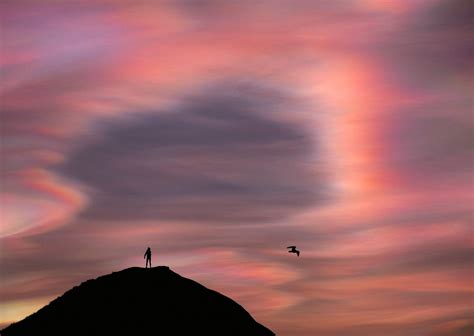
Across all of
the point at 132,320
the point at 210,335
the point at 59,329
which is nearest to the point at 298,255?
the point at 210,335

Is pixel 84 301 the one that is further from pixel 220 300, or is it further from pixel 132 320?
pixel 220 300

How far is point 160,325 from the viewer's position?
93.9 m

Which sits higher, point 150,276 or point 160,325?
point 150,276

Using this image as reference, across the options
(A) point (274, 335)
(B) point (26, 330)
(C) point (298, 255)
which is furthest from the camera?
(A) point (274, 335)

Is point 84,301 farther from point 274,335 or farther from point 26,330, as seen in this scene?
point 274,335

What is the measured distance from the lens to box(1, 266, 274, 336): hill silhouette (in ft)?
308

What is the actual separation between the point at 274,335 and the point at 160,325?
15606mm

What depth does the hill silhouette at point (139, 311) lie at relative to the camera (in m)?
93.8

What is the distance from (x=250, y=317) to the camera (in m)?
102

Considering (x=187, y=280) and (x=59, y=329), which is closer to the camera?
(x=59, y=329)

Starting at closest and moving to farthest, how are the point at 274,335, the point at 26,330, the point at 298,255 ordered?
the point at 298,255, the point at 26,330, the point at 274,335

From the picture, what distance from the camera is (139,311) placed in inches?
3750

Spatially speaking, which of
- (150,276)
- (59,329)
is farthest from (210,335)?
(59,329)

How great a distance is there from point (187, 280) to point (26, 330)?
1875 cm
